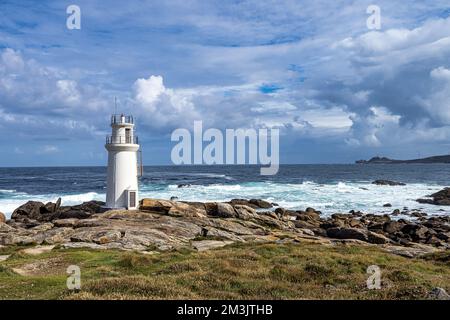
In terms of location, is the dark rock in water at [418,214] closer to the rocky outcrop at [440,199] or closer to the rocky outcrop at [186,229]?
the rocky outcrop at [186,229]

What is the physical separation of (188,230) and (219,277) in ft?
46.8

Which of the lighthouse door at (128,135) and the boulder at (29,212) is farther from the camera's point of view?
the boulder at (29,212)

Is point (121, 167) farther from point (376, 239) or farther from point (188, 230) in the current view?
point (376, 239)

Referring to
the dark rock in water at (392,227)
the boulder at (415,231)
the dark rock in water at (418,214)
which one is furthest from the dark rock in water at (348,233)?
the dark rock in water at (418,214)

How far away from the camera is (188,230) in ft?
86.0

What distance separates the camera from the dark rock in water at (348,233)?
3011 centimetres

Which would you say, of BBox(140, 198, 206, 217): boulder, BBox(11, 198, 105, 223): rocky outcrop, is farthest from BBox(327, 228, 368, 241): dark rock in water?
BBox(11, 198, 105, 223): rocky outcrop

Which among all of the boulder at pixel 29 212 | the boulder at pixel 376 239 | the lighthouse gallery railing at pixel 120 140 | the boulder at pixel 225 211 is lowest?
the boulder at pixel 376 239

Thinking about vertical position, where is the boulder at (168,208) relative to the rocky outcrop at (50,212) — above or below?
above

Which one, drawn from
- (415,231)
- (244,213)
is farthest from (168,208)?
(415,231)

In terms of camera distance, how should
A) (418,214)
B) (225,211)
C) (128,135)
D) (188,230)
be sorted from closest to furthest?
(188,230) < (128,135) < (225,211) < (418,214)
